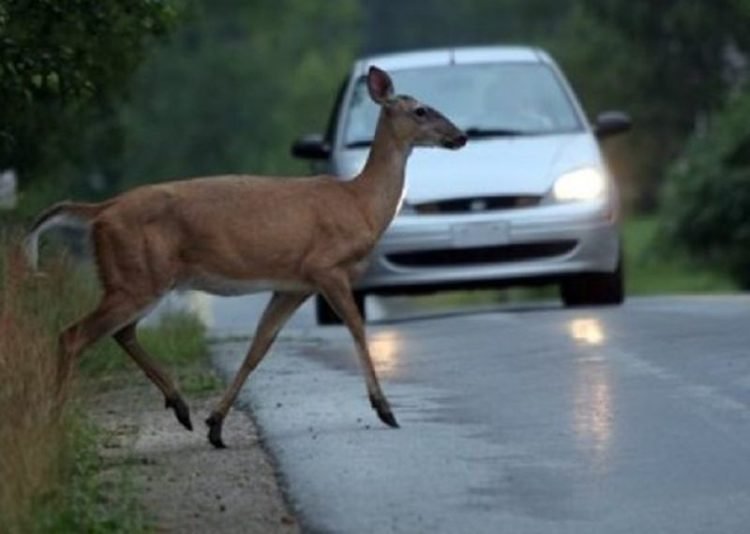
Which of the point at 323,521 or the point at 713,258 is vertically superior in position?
the point at 323,521

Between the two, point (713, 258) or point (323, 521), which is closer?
point (323, 521)

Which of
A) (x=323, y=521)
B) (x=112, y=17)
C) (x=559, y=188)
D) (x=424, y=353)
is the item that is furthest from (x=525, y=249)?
(x=323, y=521)

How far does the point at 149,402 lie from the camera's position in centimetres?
1561

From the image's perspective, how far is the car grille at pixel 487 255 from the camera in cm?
2072

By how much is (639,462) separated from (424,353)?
16.3 ft

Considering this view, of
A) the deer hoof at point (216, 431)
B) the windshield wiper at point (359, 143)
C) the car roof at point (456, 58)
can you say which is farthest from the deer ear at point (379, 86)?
the car roof at point (456, 58)

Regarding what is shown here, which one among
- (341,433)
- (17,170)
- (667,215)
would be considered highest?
(341,433)

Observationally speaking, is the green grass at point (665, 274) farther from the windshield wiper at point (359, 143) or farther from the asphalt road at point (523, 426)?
the asphalt road at point (523, 426)

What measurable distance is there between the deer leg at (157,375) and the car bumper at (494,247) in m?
6.43

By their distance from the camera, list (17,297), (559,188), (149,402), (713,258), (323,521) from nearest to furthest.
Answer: (323,521) < (17,297) < (149,402) < (559,188) < (713,258)

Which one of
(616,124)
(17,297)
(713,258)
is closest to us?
(17,297)

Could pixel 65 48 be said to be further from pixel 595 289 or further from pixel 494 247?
pixel 595 289

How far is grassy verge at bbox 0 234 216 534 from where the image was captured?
1114cm

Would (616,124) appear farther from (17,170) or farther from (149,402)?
(149,402)
